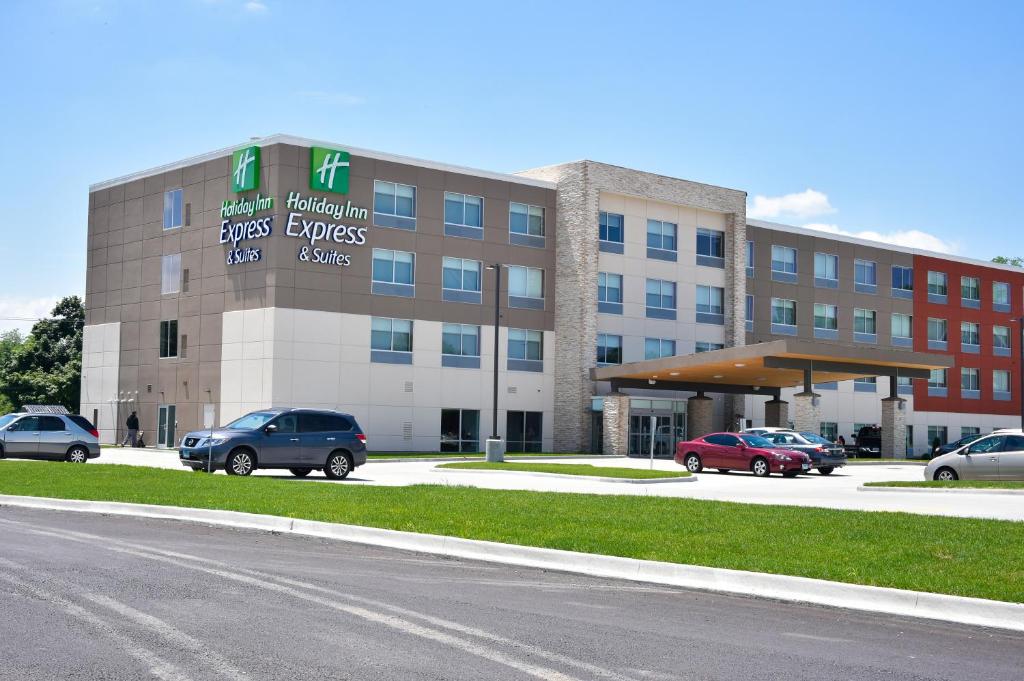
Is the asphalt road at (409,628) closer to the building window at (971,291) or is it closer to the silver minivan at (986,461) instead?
the silver minivan at (986,461)

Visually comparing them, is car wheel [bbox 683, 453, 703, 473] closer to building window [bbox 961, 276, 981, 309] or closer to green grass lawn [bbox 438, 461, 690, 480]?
green grass lawn [bbox 438, 461, 690, 480]

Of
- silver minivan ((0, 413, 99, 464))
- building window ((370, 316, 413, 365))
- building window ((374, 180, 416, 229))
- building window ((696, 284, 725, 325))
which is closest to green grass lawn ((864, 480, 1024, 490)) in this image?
silver minivan ((0, 413, 99, 464))

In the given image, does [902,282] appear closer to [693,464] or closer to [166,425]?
[693,464]

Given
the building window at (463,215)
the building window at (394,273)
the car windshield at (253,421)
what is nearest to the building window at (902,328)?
the building window at (463,215)

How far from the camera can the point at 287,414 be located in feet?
95.6

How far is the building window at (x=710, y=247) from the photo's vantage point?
203ft

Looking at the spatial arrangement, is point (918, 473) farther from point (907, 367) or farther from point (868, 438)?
point (868, 438)

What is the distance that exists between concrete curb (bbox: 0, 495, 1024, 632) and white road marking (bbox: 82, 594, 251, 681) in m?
5.56

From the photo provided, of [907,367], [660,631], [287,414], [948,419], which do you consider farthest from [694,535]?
[948,419]

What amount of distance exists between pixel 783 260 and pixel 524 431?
21.1m

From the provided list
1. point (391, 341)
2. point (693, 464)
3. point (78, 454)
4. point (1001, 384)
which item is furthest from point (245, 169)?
point (1001, 384)

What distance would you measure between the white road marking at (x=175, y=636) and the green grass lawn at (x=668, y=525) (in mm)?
6321

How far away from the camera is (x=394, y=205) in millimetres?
52094

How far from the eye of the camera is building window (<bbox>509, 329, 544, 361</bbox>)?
183ft
